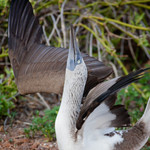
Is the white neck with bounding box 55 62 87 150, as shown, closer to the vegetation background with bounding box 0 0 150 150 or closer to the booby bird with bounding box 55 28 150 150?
the booby bird with bounding box 55 28 150 150

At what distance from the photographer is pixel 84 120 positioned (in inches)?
90.3

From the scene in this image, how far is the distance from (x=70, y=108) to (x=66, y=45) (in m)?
2.32

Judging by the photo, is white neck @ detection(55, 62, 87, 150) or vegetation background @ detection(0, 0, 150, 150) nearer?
white neck @ detection(55, 62, 87, 150)

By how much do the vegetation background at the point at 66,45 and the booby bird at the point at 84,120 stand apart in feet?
2.59

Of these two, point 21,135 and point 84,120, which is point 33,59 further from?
point 84,120

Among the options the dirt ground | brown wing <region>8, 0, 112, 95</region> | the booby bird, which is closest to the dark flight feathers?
brown wing <region>8, 0, 112, 95</region>

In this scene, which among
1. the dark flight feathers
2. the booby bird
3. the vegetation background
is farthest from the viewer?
the vegetation background

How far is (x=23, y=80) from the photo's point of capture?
3139mm

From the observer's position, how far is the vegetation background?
3630 mm

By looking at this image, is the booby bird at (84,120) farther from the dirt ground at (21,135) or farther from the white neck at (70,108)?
the dirt ground at (21,135)

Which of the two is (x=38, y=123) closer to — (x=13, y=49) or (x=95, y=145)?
(x=13, y=49)

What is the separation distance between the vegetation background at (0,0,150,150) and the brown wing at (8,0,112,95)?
0.48m

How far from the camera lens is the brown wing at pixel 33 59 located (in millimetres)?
3078

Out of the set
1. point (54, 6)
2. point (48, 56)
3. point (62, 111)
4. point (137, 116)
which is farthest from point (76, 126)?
point (54, 6)
